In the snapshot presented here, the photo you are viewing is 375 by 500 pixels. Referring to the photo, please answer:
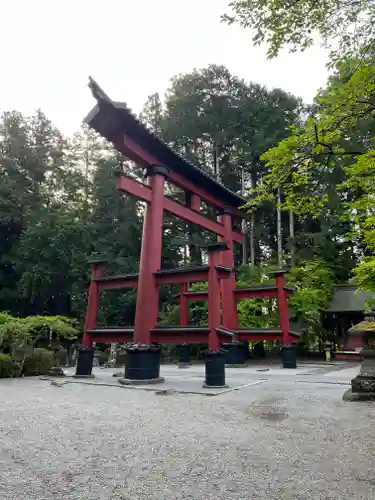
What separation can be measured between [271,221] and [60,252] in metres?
13.7

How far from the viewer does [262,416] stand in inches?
201

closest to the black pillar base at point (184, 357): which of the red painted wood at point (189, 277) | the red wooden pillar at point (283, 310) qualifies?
the red wooden pillar at point (283, 310)

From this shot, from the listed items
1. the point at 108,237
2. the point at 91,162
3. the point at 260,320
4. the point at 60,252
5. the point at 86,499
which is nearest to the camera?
the point at 86,499

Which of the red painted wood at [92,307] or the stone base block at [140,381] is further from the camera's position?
the red painted wood at [92,307]

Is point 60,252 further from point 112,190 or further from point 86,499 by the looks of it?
point 86,499

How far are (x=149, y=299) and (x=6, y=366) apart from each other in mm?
4850

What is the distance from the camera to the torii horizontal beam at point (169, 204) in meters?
8.94

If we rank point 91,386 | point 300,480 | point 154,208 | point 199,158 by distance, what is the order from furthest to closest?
point 199,158, point 154,208, point 91,386, point 300,480

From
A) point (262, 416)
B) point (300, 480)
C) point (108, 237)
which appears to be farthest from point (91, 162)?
point (300, 480)

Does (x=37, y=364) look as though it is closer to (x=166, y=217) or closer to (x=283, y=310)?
(x=283, y=310)

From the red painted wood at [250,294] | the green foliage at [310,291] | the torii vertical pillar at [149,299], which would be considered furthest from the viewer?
the green foliage at [310,291]

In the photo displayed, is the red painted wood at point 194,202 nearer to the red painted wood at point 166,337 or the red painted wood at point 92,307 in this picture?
the red painted wood at point 92,307

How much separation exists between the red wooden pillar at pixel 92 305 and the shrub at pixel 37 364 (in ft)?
6.29

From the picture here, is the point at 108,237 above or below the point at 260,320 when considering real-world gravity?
above
